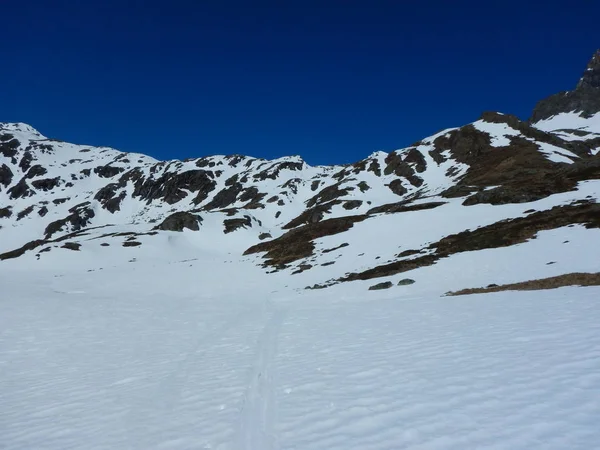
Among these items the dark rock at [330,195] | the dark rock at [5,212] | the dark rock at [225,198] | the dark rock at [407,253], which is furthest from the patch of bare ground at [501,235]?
the dark rock at [5,212]

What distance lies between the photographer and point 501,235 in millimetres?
33156

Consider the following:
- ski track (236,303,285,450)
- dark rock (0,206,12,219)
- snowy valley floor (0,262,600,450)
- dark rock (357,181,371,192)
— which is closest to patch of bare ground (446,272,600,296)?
snowy valley floor (0,262,600,450)

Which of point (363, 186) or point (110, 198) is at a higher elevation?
point (110, 198)

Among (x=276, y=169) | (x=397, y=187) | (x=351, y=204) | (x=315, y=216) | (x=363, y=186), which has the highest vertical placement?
(x=276, y=169)

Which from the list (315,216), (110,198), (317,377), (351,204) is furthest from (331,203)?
(110,198)

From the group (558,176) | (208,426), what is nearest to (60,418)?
(208,426)

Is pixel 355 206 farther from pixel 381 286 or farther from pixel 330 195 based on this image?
pixel 381 286

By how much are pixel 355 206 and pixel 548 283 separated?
231 ft

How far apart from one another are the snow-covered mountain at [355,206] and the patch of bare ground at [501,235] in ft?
0.57

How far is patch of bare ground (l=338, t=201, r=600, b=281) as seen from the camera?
31.3m

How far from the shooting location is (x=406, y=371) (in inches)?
342

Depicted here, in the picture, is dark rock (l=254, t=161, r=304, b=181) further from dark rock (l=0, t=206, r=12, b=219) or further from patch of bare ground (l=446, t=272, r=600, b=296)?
patch of bare ground (l=446, t=272, r=600, b=296)

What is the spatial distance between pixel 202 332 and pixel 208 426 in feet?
33.2

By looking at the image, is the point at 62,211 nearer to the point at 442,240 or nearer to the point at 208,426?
the point at 442,240
